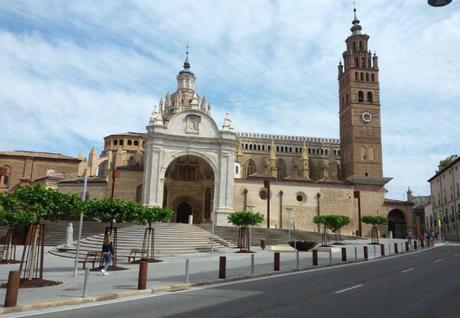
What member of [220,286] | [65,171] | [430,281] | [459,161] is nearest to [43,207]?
[220,286]

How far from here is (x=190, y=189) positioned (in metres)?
45.5

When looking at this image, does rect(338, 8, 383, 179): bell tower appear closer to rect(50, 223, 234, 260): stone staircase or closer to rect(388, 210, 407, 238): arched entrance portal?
rect(388, 210, 407, 238): arched entrance portal

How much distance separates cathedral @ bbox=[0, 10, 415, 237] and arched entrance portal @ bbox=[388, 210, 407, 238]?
13 cm

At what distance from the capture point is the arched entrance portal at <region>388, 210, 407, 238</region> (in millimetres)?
52594

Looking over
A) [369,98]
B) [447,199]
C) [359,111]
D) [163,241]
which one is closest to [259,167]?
[359,111]

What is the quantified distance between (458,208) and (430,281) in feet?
143

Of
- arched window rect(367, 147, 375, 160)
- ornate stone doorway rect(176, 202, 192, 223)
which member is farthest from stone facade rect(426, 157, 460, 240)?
ornate stone doorway rect(176, 202, 192, 223)

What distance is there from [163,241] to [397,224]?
3909 cm

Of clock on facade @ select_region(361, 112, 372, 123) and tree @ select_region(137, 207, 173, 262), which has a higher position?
clock on facade @ select_region(361, 112, 372, 123)

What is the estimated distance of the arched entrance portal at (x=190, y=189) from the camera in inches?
1774

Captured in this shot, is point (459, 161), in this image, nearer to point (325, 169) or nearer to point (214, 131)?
point (325, 169)

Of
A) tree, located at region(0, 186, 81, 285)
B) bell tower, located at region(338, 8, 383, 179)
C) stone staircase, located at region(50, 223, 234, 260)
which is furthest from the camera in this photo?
bell tower, located at region(338, 8, 383, 179)

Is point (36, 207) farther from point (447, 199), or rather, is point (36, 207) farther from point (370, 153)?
point (447, 199)

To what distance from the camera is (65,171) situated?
54969 millimetres
